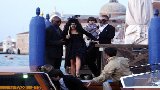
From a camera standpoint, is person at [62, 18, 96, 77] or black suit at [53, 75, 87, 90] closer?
black suit at [53, 75, 87, 90]

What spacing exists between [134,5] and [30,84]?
589cm

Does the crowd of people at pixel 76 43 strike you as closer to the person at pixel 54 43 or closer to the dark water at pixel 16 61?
the person at pixel 54 43

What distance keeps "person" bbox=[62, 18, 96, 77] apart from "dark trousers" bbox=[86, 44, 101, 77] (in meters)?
0.37

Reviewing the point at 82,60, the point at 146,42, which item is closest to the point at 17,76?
the point at 82,60

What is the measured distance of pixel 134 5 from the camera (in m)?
13.1

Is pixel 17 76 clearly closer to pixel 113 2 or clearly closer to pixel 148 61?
pixel 148 61

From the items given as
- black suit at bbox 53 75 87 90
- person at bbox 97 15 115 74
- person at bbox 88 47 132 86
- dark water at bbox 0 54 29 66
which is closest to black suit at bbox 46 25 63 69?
person at bbox 97 15 115 74

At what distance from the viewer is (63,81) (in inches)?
336

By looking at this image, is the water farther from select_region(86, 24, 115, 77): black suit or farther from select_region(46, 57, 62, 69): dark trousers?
select_region(86, 24, 115, 77): black suit

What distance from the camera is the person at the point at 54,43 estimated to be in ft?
37.1

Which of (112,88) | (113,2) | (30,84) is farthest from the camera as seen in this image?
(113,2)

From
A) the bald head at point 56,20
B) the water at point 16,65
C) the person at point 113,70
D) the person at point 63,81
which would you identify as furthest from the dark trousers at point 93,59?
the person at point 63,81

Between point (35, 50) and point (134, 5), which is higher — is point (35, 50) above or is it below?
below

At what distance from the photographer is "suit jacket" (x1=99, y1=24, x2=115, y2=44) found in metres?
A: 11.7
